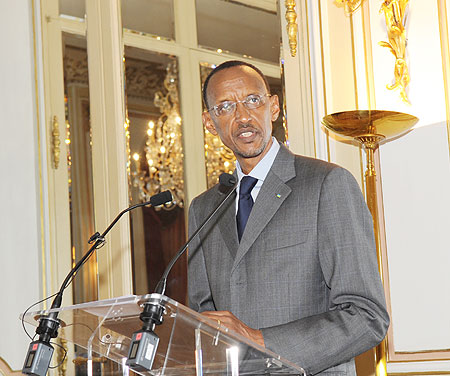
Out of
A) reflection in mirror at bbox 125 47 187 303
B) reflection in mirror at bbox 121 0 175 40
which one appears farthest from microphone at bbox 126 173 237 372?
reflection in mirror at bbox 121 0 175 40

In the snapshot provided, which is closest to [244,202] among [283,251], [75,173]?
[283,251]

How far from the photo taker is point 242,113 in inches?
85.5

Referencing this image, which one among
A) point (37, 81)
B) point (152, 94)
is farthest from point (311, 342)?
point (152, 94)

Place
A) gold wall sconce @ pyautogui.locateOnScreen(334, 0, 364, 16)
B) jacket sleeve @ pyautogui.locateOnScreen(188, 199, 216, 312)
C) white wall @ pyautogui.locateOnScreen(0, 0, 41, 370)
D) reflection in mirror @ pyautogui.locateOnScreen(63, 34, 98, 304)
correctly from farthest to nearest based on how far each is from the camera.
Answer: reflection in mirror @ pyautogui.locateOnScreen(63, 34, 98, 304) → white wall @ pyautogui.locateOnScreen(0, 0, 41, 370) → gold wall sconce @ pyautogui.locateOnScreen(334, 0, 364, 16) → jacket sleeve @ pyautogui.locateOnScreen(188, 199, 216, 312)

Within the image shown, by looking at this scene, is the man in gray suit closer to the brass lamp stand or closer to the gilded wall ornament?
the brass lamp stand

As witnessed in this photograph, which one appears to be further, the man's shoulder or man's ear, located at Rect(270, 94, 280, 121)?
the man's shoulder

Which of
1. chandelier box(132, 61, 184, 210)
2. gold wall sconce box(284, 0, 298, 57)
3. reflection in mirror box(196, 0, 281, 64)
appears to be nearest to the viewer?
gold wall sconce box(284, 0, 298, 57)

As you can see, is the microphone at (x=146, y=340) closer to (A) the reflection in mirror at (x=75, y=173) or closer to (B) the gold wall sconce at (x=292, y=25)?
(B) the gold wall sconce at (x=292, y=25)

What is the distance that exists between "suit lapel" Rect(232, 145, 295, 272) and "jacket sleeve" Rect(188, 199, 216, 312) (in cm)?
22

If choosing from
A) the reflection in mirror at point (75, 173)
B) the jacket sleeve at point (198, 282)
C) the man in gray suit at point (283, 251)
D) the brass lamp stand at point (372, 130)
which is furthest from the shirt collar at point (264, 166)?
the reflection in mirror at point (75, 173)

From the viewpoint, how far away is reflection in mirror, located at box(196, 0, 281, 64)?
3406mm

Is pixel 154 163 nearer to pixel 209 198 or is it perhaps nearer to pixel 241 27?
pixel 241 27

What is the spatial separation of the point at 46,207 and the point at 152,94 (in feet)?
4.00

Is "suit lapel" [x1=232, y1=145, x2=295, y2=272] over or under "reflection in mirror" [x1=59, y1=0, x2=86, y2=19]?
under
